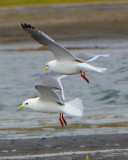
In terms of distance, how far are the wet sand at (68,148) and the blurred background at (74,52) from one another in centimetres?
63

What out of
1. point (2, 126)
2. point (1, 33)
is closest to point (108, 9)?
point (1, 33)

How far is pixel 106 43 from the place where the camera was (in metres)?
28.1

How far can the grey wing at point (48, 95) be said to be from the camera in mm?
11261

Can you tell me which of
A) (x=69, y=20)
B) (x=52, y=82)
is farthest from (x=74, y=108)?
(x=69, y=20)

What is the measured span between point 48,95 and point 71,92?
21.3 ft

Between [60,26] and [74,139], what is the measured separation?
21.9 meters

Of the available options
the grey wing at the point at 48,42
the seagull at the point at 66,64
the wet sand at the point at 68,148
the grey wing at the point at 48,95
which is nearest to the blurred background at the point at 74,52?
the wet sand at the point at 68,148

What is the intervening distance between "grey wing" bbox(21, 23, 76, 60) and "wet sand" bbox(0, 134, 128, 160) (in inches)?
68.6

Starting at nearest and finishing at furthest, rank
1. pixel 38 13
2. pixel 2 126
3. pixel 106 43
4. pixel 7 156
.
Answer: pixel 7 156
pixel 2 126
pixel 106 43
pixel 38 13

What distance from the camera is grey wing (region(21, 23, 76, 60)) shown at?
1140 cm

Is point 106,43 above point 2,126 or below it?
above

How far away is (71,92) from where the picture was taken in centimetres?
1822

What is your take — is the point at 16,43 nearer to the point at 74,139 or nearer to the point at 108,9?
the point at 108,9

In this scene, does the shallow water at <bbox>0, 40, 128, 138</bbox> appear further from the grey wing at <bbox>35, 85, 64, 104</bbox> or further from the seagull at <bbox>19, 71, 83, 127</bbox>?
the grey wing at <bbox>35, 85, 64, 104</bbox>
